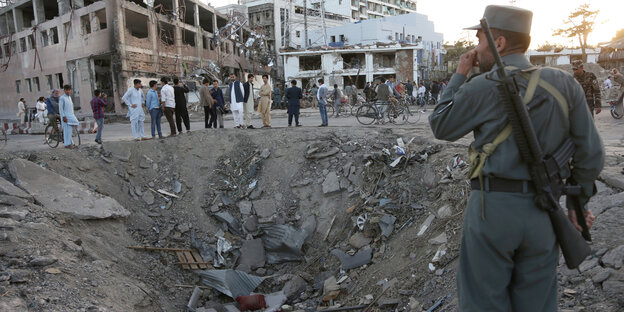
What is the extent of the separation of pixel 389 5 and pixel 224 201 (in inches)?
2969

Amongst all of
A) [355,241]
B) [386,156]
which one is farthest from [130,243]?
[386,156]

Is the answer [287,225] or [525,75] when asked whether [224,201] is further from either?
[525,75]

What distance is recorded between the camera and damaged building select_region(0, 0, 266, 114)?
23109 millimetres

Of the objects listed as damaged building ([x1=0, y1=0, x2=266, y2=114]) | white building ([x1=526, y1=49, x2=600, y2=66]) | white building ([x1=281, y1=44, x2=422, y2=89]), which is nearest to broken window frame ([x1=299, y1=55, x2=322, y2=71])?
Result: white building ([x1=281, y1=44, x2=422, y2=89])

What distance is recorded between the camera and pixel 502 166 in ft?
5.78

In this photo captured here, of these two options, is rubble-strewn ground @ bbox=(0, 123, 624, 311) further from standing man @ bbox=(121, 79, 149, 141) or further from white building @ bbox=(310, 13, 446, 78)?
white building @ bbox=(310, 13, 446, 78)

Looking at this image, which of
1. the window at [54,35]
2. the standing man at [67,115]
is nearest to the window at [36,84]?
the window at [54,35]

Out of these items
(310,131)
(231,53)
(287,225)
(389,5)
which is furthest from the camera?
(389,5)

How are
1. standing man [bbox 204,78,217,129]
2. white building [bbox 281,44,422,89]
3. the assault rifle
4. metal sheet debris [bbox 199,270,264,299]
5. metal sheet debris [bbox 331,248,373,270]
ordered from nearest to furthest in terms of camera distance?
the assault rifle → metal sheet debris [bbox 331,248,373,270] → metal sheet debris [bbox 199,270,264,299] → standing man [bbox 204,78,217,129] → white building [bbox 281,44,422,89]

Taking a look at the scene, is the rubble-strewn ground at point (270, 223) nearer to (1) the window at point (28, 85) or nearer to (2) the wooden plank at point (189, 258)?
(2) the wooden plank at point (189, 258)

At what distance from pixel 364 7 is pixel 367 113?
59723mm

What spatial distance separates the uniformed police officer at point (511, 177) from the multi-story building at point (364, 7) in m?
57.9

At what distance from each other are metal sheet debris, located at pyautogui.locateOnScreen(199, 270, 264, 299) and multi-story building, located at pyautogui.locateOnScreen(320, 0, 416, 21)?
54.7 meters

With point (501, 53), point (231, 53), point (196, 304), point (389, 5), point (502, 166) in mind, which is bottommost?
point (196, 304)
